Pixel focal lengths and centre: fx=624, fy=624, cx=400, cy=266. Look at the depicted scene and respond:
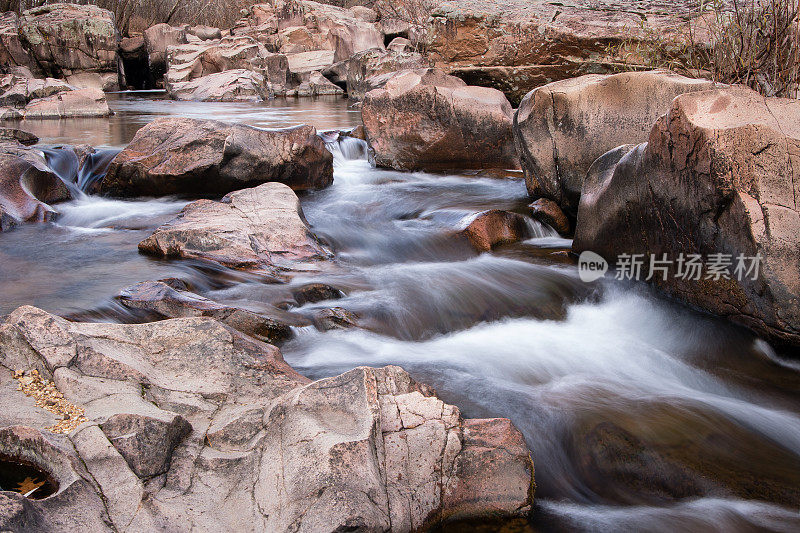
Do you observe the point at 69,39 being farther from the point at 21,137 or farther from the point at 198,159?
the point at 198,159

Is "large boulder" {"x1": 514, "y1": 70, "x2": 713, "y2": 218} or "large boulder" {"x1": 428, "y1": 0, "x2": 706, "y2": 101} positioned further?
"large boulder" {"x1": 428, "y1": 0, "x2": 706, "y2": 101}

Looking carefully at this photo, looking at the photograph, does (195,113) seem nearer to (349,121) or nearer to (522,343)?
(349,121)

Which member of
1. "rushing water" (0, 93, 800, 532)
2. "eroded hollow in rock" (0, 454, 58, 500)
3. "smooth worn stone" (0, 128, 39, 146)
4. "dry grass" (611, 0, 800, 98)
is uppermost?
"dry grass" (611, 0, 800, 98)

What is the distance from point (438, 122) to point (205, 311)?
5048 millimetres

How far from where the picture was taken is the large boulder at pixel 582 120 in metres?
5.71

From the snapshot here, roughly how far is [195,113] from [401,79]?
8.63 metres

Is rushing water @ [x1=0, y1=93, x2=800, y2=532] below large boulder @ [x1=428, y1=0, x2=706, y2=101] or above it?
below

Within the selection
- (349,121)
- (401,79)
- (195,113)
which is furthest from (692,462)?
(195,113)

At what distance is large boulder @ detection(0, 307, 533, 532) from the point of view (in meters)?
2.00

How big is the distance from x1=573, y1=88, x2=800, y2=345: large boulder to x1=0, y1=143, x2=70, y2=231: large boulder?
5.51 meters

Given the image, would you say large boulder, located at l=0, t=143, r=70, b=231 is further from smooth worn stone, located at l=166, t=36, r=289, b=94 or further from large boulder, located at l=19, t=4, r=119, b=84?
large boulder, located at l=19, t=4, r=119, b=84

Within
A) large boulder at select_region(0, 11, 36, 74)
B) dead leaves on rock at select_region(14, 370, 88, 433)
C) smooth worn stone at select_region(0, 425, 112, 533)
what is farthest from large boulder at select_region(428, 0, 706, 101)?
large boulder at select_region(0, 11, 36, 74)

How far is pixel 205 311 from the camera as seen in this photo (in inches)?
148

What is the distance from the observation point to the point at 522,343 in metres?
4.12
